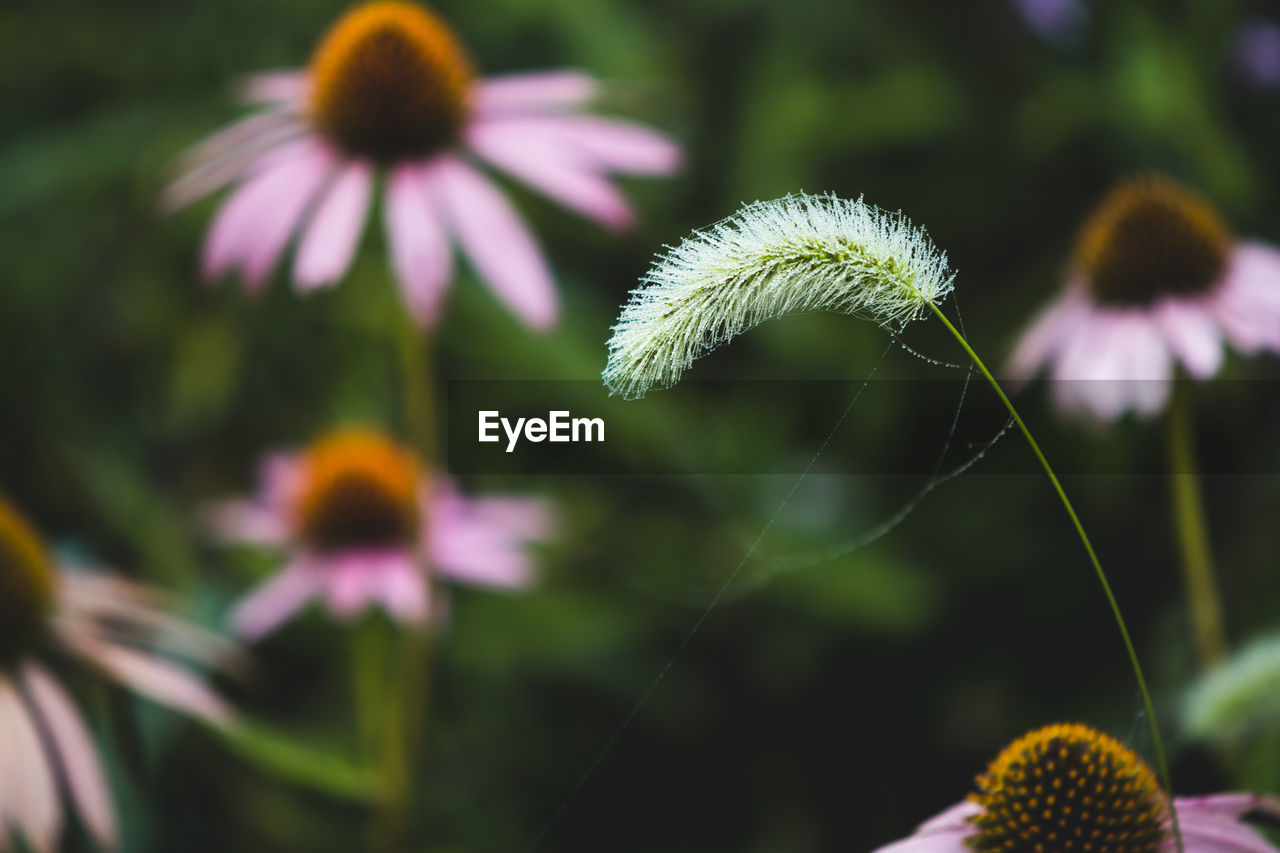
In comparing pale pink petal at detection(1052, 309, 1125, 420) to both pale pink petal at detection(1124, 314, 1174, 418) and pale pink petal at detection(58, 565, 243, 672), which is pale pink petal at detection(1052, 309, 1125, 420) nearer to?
pale pink petal at detection(1124, 314, 1174, 418)

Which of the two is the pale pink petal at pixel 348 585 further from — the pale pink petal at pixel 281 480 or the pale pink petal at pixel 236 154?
the pale pink petal at pixel 236 154

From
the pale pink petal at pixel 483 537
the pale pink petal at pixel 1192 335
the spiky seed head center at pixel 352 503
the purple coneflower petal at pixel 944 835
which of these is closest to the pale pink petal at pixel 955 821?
the purple coneflower petal at pixel 944 835

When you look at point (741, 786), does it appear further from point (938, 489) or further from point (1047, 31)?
point (1047, 31)

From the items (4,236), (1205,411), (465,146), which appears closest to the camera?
(465,146)

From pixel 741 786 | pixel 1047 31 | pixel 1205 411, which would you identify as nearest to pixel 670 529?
pixel 741 786

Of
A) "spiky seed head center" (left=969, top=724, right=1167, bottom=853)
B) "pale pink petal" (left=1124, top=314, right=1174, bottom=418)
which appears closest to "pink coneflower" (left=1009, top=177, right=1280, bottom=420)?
"pale pink petal" (left=1124, top=314, right=1174, bottom=418)

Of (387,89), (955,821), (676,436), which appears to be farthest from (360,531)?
(955,821)
